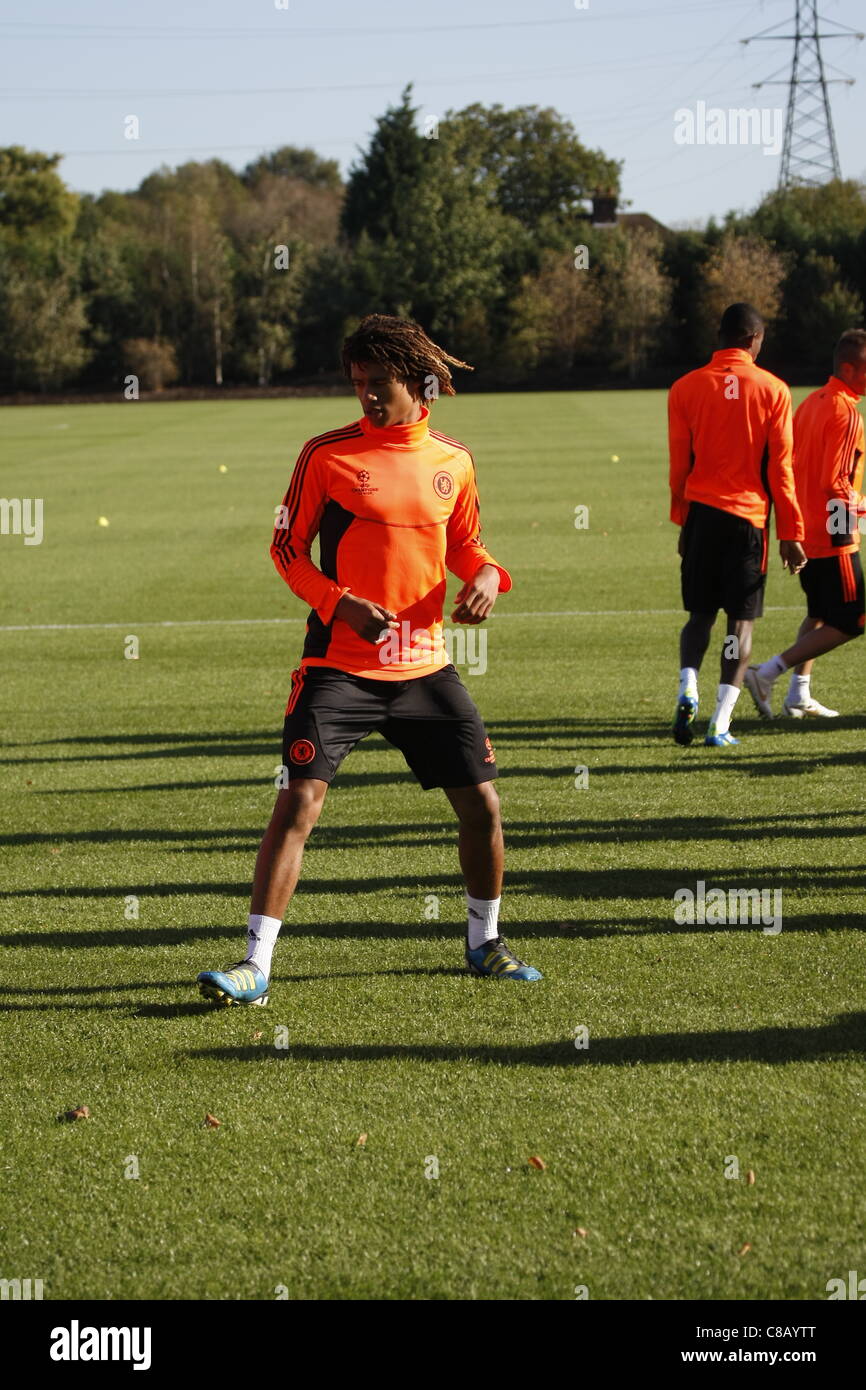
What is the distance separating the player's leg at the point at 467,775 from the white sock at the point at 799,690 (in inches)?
188

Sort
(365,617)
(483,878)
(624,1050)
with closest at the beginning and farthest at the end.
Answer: (624,1050) → (365,617) → (483,878)

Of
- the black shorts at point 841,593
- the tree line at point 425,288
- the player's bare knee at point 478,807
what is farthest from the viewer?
the tree line at point 425,288

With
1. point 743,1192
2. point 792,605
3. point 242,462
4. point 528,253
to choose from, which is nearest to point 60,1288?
point 743,1192

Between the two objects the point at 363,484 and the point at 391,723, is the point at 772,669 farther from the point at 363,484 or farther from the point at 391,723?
the point at 363,484

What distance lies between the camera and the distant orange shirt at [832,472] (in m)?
8.98

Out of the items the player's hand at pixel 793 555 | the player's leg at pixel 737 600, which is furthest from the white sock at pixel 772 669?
the player's hand at pixel 793 555

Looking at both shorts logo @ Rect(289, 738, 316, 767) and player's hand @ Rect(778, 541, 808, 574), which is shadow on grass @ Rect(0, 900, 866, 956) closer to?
shorts logo @ Rect(289, 738, 316, 767)

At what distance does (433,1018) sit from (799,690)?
213 inches

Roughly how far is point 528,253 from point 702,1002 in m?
87.8

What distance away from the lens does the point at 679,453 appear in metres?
8.71

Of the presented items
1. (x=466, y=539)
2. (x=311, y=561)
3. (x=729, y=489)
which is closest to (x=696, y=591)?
(x=729, y=489)

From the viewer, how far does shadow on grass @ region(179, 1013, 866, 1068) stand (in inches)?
175

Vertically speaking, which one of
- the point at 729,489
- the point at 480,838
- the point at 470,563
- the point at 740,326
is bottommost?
the point at 480,838

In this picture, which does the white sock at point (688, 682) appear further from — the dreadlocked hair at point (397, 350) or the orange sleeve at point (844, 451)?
the dreadlocked hair at point (397, 350)
